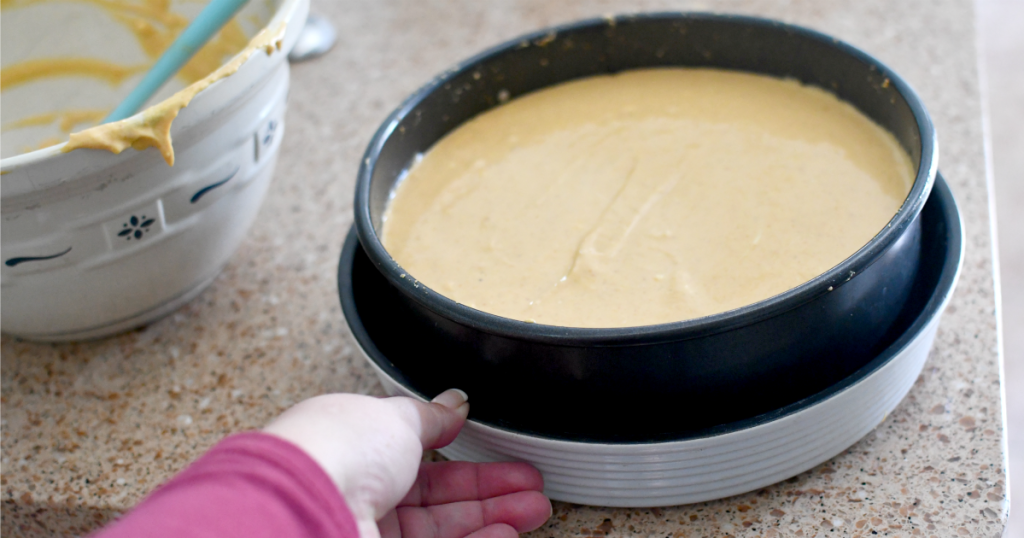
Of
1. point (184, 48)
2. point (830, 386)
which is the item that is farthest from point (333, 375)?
point (830, 386)

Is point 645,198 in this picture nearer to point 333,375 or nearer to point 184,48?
point 333,375

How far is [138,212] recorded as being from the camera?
80 cm

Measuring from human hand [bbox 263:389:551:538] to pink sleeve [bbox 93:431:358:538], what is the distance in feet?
0.06

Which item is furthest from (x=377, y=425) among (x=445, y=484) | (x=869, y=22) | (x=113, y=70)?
(x=869, y=22)

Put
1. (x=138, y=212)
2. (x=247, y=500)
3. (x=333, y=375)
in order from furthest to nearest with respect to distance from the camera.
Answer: (x=333, y=375), (x=138, y=212), (x=247, y=500)

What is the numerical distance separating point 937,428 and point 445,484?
0.45 metres

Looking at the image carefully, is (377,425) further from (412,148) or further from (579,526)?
(412,148)

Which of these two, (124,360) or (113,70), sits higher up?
(113,70)

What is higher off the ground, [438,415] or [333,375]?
[438,415]

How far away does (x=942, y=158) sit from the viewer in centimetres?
106

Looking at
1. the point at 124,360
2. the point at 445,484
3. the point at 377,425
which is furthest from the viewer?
the point at 124,360

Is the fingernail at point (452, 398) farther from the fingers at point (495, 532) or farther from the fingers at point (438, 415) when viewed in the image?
the fingers at point (495, 532)

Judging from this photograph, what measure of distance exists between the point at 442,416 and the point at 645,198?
329 mm

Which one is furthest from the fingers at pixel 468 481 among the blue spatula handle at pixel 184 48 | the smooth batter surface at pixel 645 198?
the blue spatula handle at pixel 184 48
